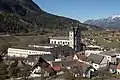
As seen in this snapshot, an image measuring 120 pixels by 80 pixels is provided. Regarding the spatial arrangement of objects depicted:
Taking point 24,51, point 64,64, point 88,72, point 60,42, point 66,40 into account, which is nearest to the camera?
point 88,72

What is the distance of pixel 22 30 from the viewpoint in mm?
71438

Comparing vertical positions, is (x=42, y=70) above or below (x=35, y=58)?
below

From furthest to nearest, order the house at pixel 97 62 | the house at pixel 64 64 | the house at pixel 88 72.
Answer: the house at pixel 97 62
the house at pixel 64 64
the house at pixel 88 72

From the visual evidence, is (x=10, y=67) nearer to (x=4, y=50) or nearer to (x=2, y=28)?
(x=4, y=50)

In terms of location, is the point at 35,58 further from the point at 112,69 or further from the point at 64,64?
the point at 112,69

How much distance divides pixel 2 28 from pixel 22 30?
245 inches

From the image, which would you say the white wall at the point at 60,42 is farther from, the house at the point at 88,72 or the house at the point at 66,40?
the house at the point at 88,72

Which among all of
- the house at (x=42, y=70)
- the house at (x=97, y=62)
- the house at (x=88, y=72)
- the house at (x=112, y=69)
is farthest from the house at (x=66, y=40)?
the house at (x=42, y=70)

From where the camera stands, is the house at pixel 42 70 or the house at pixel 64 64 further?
the house at pixel 64 64

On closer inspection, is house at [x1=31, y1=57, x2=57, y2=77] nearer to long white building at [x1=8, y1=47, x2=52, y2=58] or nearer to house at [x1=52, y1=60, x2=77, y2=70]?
house at [x1=52, y1=60, x2=77, y2=70]

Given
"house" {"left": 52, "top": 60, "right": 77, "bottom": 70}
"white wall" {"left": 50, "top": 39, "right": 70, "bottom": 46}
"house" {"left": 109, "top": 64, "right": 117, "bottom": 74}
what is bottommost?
"house" {"left": 109, "top": 64, "right": 117, "bottom": 74}

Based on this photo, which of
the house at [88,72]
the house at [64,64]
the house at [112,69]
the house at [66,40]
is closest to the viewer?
the house at [88,72]

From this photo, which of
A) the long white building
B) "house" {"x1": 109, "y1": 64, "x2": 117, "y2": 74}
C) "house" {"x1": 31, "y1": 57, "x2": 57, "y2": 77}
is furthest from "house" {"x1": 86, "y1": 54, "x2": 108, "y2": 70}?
the long white building

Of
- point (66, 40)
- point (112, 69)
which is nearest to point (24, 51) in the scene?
point (66, 40)
